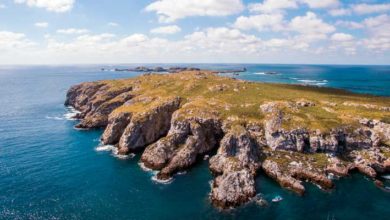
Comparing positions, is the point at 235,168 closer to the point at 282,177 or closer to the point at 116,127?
the point at 282,177

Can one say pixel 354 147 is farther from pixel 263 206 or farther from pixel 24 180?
pixel 24 180

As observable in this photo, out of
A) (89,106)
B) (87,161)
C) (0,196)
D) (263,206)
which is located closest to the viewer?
(263,206)

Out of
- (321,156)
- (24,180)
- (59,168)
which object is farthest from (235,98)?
(24,180)

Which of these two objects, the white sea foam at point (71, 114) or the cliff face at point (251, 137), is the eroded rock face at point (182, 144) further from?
the white sea foam at point (71, 114)

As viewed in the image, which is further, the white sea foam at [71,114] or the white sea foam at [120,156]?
the white sea foam at [71,114]

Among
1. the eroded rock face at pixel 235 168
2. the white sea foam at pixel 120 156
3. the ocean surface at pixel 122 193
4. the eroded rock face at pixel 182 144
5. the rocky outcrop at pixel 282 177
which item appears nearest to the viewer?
the ocean surface at pixel 122 193

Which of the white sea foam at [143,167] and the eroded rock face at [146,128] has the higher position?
the eroded rock face at [146,128]

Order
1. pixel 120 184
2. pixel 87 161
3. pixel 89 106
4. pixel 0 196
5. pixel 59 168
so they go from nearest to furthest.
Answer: pixel 0 196
pixel 120 184
pixel 59 168
pixel 87 161
pixel 89 106

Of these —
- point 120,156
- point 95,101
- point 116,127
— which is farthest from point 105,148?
Result: point 95,101

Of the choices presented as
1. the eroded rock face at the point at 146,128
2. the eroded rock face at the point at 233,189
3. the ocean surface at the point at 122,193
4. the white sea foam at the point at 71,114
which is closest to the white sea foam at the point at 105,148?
the ocean surface at the point at 122,193
